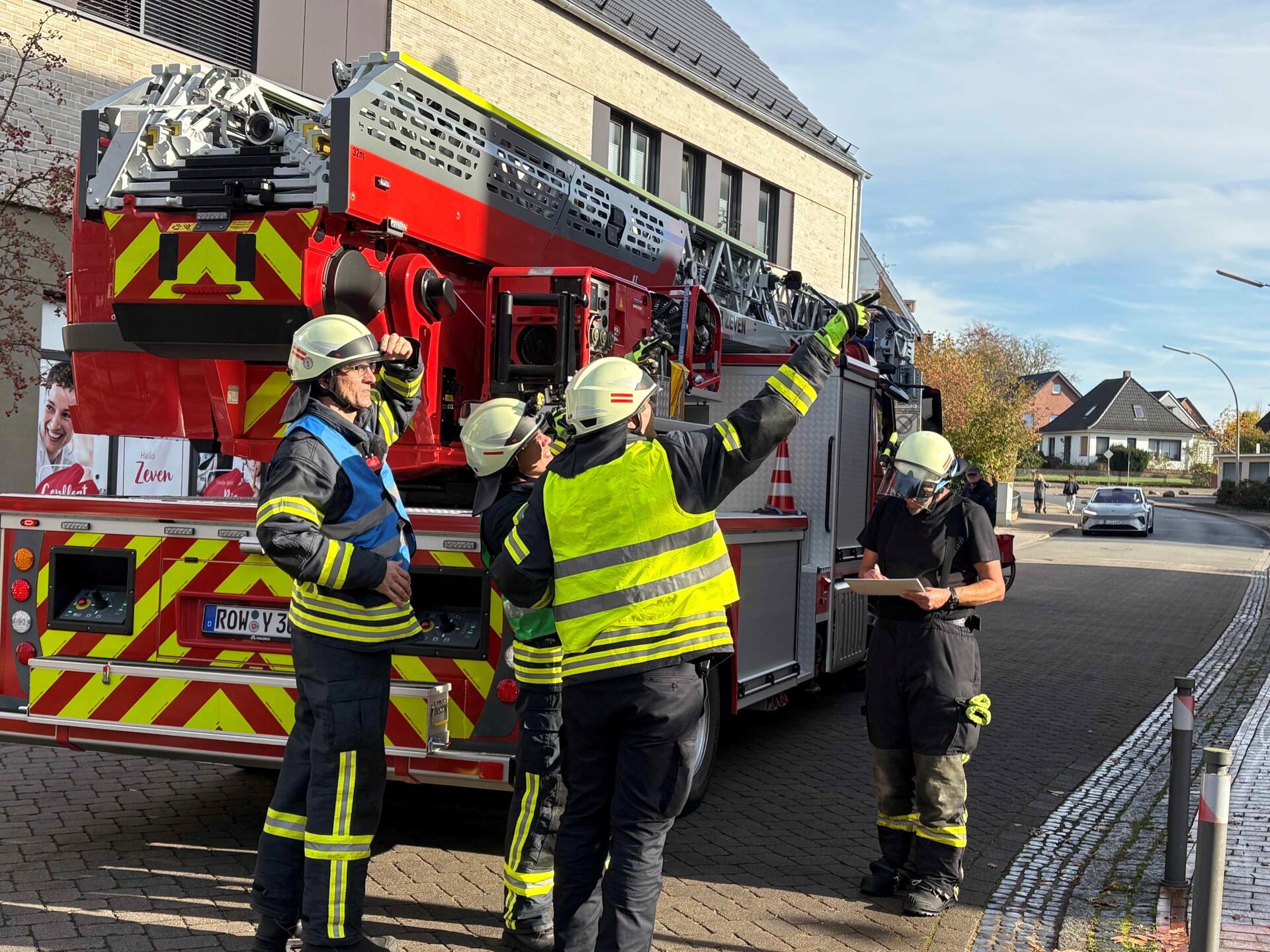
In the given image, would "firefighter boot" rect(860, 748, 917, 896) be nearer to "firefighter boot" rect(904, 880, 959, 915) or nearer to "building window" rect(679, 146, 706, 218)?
"firefighter boot" rect(904, 880, 959, 915)

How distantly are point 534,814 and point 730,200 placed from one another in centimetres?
2229

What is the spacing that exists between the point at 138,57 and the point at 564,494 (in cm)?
1166

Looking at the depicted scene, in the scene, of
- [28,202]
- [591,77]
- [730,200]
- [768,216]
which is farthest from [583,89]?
[28,202]

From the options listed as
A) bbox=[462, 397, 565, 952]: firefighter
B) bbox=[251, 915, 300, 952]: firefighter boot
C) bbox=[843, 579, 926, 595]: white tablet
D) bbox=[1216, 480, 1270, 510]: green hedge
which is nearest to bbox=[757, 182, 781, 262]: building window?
bbox=[843, 579, 926, 595]: white tablet

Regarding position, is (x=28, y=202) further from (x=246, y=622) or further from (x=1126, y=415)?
(x=1126, y=415)

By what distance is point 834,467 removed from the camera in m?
7.81

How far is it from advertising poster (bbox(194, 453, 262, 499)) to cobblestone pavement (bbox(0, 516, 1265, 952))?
1.51 m

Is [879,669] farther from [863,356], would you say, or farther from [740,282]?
[740,282]

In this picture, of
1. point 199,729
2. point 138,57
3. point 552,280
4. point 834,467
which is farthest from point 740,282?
point 138,57

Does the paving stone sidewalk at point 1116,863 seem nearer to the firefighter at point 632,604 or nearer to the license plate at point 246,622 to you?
the firefighter at point 632,604

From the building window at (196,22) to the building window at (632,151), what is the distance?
7.99 metres

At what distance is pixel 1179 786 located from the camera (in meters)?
5.25

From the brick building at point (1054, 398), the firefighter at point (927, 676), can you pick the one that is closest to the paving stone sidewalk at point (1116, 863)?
the firefighter at point (927, 676)

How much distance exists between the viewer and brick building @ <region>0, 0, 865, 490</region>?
42.3 ft
